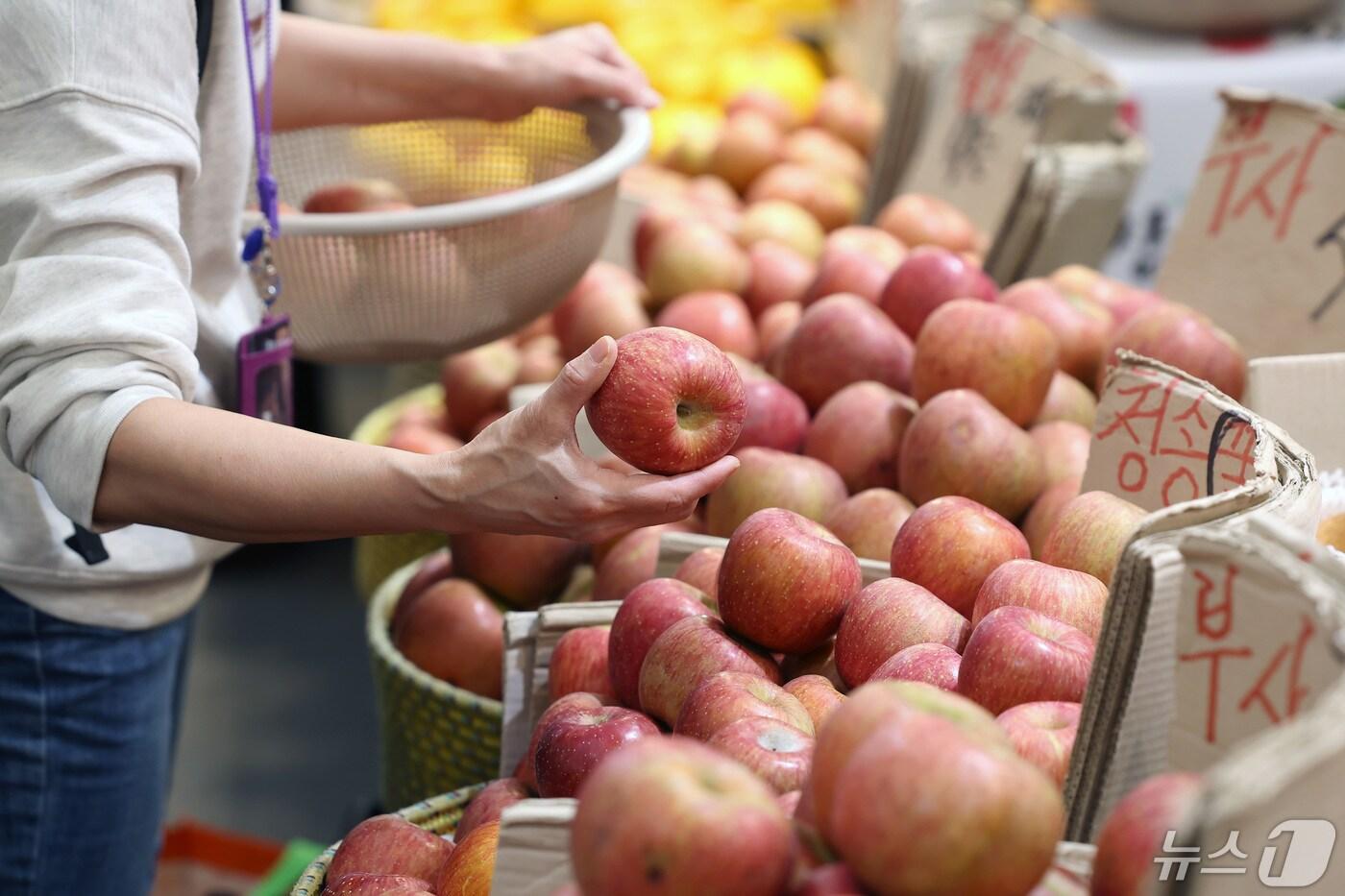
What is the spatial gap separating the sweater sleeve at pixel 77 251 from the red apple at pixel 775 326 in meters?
1.09

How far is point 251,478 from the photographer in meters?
1.02

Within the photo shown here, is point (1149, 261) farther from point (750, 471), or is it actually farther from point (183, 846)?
point (183, 846)

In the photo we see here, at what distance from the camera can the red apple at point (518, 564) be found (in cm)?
176

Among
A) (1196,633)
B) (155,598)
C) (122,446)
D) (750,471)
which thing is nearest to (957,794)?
(1196,633)

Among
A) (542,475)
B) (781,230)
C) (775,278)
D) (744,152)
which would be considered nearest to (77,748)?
(542,475)

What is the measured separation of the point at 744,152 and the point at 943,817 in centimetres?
238

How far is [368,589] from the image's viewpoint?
245cm

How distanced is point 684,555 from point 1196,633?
72 cm

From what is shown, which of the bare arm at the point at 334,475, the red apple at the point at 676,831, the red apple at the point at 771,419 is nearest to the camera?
the red apple at the point at 676,831

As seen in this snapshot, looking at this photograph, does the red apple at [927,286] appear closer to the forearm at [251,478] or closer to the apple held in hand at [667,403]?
the apple held in hand at [667,403]

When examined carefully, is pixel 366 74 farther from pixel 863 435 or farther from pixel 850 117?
pixel 850 117

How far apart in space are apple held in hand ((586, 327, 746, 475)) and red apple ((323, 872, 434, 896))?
0.40m

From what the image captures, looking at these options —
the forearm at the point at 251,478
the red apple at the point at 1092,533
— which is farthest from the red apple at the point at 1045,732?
the forearm at the point at 251,478

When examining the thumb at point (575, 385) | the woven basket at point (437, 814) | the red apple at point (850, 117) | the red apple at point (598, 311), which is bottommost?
the woven basket at point (437, 814)
